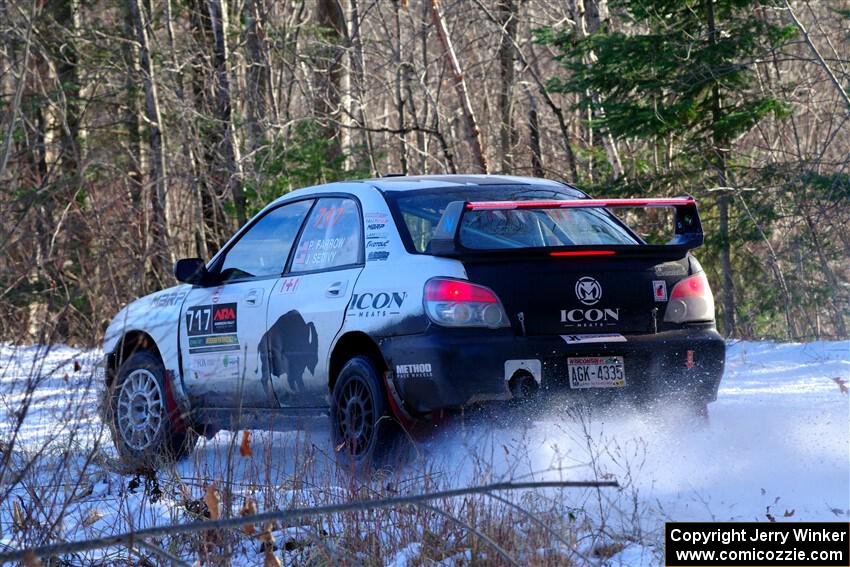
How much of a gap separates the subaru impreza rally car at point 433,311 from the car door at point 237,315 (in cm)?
1

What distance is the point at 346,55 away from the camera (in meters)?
21.7

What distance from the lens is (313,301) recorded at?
7.03 meters

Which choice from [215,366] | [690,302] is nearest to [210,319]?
[215,366]

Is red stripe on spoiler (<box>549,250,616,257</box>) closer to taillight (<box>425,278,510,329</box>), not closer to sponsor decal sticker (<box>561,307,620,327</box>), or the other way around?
sponsor decal sticker (<box>561,307,620,327</box>)

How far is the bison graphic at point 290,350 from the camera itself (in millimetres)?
7039

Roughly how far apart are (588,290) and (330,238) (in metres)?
1.73

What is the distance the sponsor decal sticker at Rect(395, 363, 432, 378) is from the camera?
20.2 feet

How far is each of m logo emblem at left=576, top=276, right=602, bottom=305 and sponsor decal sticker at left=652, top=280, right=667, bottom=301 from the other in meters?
0.35

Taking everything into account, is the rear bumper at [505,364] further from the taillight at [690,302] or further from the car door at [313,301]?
the car door at [313,301]

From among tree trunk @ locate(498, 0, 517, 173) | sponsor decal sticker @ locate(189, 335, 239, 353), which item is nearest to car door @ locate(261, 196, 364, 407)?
sponsor decal sticker @ locate(189, 335, 239, 353)

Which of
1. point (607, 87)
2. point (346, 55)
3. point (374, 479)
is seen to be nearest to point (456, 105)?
point (346, 55)

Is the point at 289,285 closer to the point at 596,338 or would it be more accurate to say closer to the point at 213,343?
the point at 213,343

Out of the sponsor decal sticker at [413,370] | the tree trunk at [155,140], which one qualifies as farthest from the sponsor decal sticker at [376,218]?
the tree trunk at [155,140]

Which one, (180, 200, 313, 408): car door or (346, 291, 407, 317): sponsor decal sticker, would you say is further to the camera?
(180, 200, 313, 408): car door
